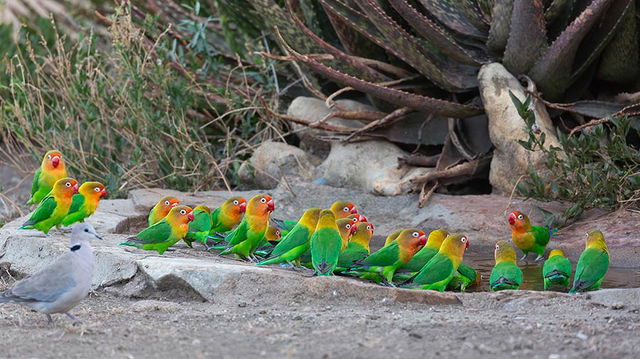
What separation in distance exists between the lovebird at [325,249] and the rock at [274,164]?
317cm

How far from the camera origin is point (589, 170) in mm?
7285

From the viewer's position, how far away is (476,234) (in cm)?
762

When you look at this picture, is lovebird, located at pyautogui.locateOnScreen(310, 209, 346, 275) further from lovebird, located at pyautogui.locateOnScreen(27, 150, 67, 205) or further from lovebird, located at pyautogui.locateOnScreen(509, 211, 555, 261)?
lovebird, located at pyautogui.locateOnScreen(27, 150, 67, 205)

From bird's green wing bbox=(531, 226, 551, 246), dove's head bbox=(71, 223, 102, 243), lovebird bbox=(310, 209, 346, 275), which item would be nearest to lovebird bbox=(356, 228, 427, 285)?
lovebird bbox=(310, 209, 346, 275)

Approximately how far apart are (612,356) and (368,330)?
3.73ft

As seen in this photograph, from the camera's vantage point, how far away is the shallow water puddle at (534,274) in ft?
21.2

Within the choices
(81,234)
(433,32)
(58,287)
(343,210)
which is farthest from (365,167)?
(58,287)

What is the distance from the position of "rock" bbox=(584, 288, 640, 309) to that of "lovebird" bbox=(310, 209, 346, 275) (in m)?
1.54

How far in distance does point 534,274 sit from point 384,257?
139 centimetres

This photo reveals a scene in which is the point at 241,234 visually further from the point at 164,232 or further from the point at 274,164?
the point at 274,164

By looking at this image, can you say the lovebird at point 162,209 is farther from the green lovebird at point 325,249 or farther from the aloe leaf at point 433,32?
the aloe leaf at point 433,32

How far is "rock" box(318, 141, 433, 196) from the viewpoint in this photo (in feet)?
28.6

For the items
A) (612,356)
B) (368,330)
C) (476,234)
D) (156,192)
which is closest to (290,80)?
(156,192)

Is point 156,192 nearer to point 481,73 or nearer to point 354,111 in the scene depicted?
point 354,111
